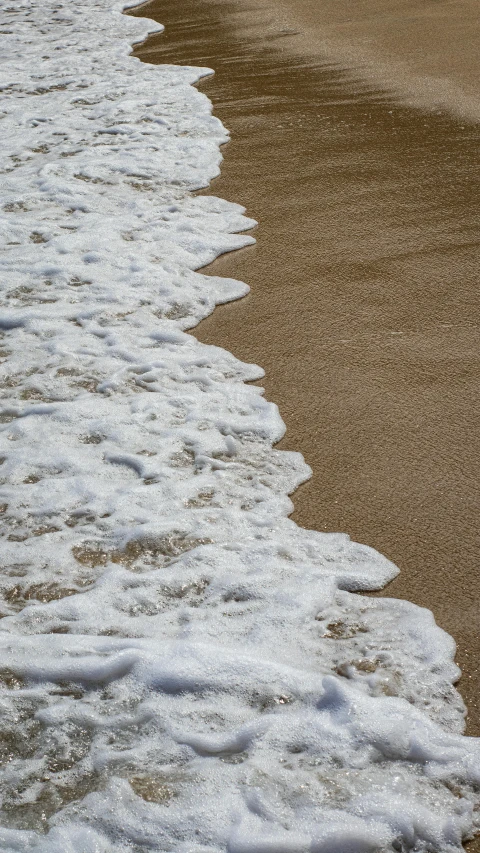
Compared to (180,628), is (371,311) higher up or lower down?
higher up

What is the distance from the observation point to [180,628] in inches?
91.7

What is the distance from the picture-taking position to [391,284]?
390 centimetres

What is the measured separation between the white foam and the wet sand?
0.38ft

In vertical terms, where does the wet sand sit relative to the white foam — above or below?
above

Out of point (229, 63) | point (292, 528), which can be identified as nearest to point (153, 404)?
→ point (292, 528)

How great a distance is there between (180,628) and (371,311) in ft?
6.24

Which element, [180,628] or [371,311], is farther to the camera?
[371,311]

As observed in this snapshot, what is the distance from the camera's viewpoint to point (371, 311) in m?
3.71

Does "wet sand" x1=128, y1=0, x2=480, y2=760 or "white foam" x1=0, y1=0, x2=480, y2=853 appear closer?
"white foam" x1=0, y1=0, x2=480, y2=853

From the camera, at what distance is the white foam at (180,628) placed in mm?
1853

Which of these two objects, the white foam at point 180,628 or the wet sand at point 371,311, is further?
the wet sand at point 371,311

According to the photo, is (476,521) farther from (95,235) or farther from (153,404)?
(95,235)

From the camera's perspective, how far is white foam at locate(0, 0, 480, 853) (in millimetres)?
1853

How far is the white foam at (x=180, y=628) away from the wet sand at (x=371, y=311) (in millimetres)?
117
